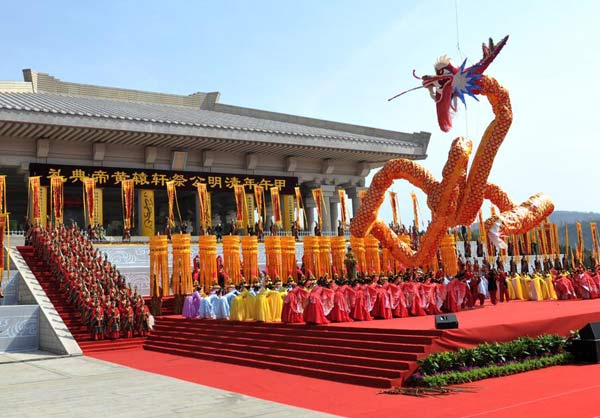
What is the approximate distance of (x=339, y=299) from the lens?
35.7 feet

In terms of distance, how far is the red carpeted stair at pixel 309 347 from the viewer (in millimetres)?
8102

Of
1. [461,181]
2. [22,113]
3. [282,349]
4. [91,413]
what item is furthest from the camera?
[22,113]

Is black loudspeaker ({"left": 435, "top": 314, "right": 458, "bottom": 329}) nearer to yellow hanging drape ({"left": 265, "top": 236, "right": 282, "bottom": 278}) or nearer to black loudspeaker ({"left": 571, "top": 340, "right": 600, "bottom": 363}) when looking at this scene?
black loudspeaker ({"left": 571, "top": 340, "right": 600, "bottom": 363})

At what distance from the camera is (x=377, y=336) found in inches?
349

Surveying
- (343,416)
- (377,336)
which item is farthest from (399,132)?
(343,416)

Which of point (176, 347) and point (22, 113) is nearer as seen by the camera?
point (176, 347)

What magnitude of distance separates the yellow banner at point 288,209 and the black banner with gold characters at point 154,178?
487 mm

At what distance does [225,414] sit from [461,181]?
8.03m

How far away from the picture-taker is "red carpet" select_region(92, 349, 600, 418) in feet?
19.6

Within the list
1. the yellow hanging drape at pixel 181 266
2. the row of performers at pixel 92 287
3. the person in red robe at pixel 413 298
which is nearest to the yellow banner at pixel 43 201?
the row of performers at pixel 92 287

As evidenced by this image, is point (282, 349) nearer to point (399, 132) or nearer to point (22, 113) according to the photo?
point (22, 113)

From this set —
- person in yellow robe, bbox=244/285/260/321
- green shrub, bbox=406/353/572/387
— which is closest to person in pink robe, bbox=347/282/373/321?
person in yellow robe, bbox=244/285/260/321

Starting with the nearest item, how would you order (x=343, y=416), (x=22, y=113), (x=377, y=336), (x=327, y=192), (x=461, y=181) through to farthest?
(x=343, y=416) → (x=377, y=336) → (x=461, y=181) → (x=22, y=113) → (x=327, y=192)

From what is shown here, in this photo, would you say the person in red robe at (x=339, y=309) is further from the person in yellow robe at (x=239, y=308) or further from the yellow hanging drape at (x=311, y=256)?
the yellow hanging drape at (x=311, y=256)
